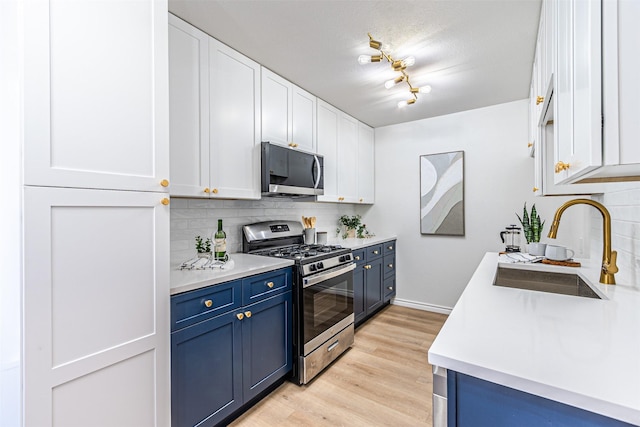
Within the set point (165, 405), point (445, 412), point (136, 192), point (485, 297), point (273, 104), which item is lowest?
point (165, 405)

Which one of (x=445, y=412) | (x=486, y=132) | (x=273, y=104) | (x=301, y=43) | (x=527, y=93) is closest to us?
(x=445, y=412)

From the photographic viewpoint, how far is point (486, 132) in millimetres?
3365

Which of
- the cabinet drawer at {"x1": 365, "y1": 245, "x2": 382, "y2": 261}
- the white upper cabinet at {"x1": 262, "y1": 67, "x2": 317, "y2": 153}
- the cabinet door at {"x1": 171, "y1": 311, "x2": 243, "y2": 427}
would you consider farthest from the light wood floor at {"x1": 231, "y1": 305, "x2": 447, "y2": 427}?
the white upper cabinet at {"x1": 262, "y1": 67, "x2": 317, "y2": 153}

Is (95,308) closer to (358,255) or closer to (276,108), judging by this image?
(276,108)

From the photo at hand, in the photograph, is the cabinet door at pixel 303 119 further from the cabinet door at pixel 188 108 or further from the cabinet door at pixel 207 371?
the cabinet door at pixel 207 371

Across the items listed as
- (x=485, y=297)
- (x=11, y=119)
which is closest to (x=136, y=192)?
(x=11, y=119)

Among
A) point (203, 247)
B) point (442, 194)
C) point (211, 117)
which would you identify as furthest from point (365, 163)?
point (203, 247)

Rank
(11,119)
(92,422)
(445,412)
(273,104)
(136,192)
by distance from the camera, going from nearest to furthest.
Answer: (445,412)
(11,119)
(92,422)
(136,192)
(273,104)

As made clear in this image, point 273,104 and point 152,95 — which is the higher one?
point 273,104

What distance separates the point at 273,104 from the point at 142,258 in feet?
5.47

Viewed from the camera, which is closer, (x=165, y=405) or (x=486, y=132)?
(x=165, y=405)

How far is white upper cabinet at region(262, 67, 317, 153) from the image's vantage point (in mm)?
2424

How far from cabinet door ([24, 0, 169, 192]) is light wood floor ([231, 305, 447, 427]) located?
1.60 metres

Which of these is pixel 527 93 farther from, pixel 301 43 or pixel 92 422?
pixel 92 422
